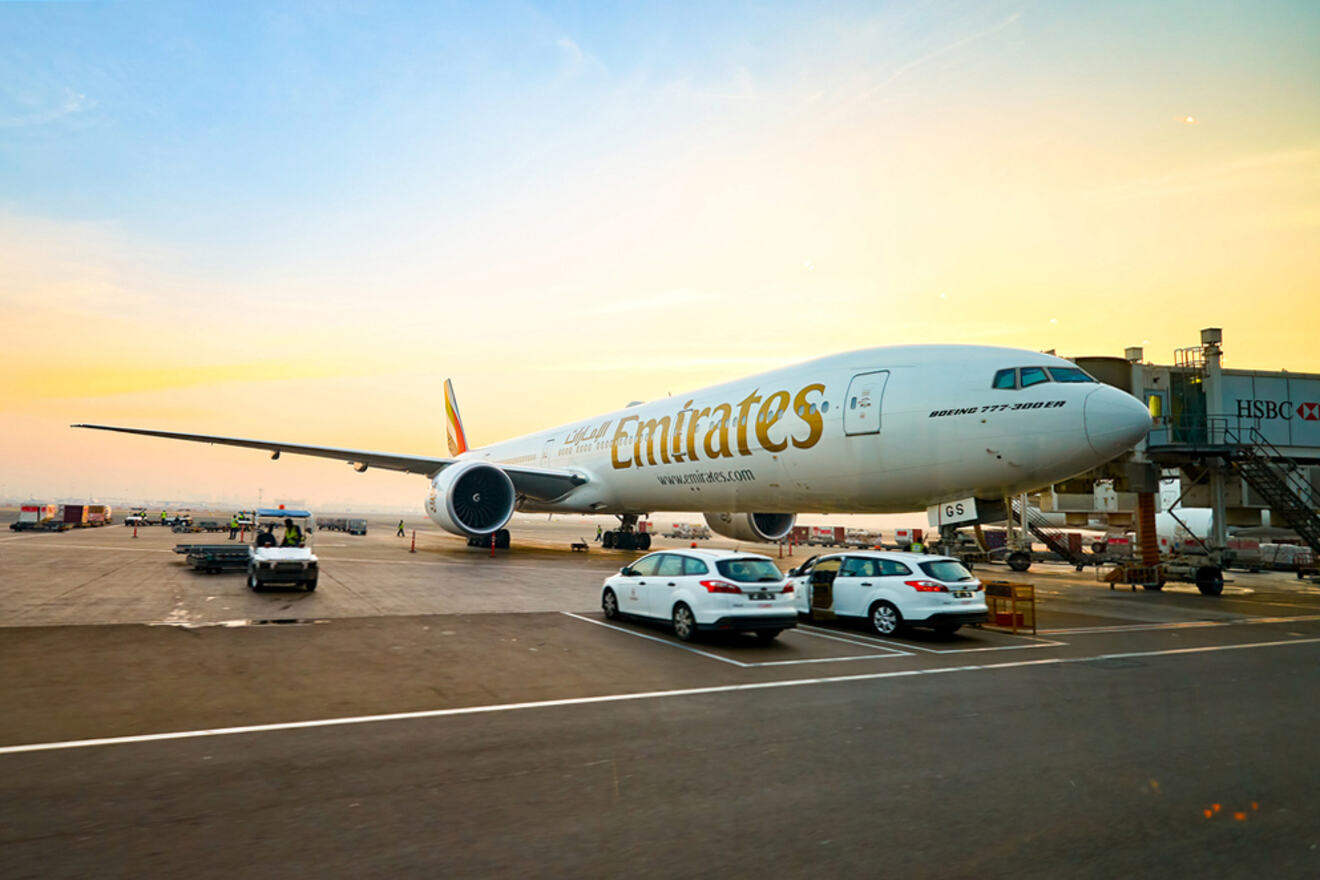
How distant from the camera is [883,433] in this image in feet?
59.8

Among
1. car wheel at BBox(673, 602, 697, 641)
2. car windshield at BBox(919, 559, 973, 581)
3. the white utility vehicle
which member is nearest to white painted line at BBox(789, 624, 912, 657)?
A: car windshield at BBox(919, 559, 973, 581)

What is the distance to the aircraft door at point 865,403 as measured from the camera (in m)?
18.5

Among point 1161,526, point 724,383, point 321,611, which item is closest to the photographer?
point 321,611

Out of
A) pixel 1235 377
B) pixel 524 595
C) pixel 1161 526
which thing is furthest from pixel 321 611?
pixel 1161 526

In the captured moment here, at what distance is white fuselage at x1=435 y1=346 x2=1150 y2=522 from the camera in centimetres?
1609

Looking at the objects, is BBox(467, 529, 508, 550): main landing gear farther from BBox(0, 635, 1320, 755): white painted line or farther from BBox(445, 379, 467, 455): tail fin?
BBox(0, 635, 1320, 755): white painted line

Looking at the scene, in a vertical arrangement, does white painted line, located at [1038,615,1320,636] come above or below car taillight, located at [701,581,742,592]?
below

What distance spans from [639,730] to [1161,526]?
5132 cm

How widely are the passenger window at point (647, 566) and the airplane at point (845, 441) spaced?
6.61 m

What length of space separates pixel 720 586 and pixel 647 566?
2428 millimetres

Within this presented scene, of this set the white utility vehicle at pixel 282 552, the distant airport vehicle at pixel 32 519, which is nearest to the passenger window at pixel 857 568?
the white utility vehicle at pixel 282 552

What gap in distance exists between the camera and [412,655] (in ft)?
36.4

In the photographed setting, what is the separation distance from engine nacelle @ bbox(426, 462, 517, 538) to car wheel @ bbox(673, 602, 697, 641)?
1518cm

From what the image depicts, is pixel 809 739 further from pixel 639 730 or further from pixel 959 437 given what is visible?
pixel 959 437
